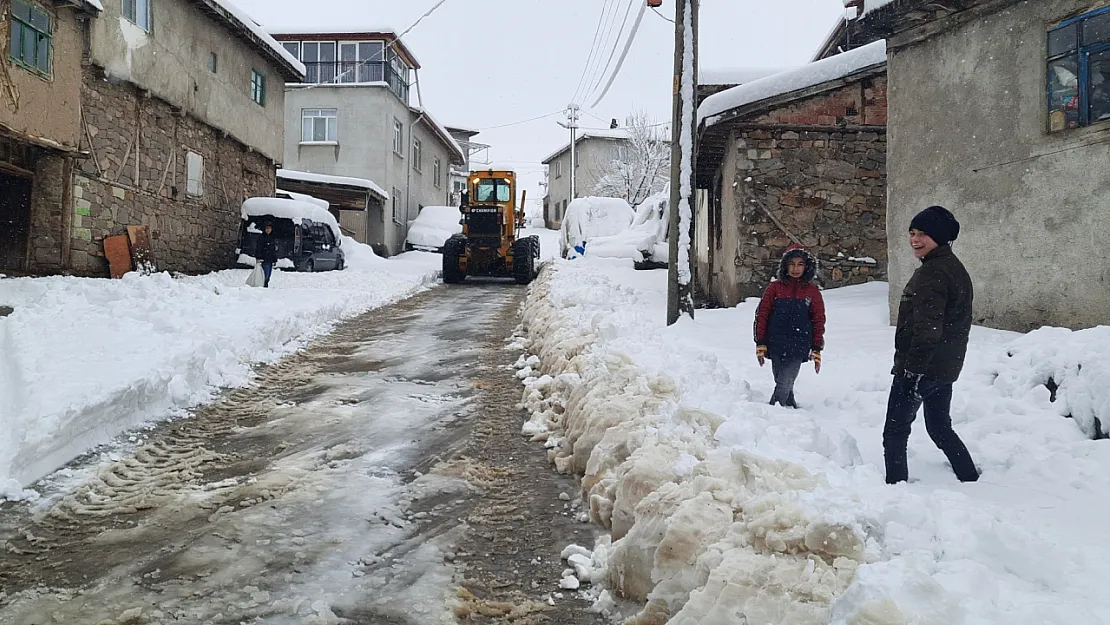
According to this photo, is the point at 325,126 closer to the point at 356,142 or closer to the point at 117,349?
the point at 356,142

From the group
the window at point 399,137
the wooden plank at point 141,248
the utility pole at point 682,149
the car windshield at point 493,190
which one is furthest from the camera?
the window at point 399,137

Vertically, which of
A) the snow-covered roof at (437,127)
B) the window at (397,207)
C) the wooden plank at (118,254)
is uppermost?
the snow-covered roof at (437,127)

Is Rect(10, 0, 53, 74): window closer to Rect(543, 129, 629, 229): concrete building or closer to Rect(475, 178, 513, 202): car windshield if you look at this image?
Rect(475, 178, 513, 202): car windshield

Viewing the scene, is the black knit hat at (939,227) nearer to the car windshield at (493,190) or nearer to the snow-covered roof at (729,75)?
the snow-covered roof at (729,75)

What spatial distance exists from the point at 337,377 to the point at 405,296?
885 centimetres

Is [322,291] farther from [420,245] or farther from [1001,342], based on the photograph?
[420,245]

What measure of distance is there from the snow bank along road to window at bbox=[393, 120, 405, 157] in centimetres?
2555

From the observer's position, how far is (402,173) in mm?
32875

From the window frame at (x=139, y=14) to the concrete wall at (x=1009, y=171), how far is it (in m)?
13.7

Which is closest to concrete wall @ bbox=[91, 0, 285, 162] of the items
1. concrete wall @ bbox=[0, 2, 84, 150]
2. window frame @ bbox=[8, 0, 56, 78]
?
concrete wall @ bbox=[0, 2, 84, 150]

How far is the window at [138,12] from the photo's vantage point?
14805mm

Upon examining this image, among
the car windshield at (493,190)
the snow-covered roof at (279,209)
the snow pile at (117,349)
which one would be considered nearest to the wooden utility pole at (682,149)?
the snow pile at (117,349)

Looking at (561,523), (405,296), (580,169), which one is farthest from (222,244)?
(580,169)

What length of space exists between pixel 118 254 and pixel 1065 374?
15.1 metres
